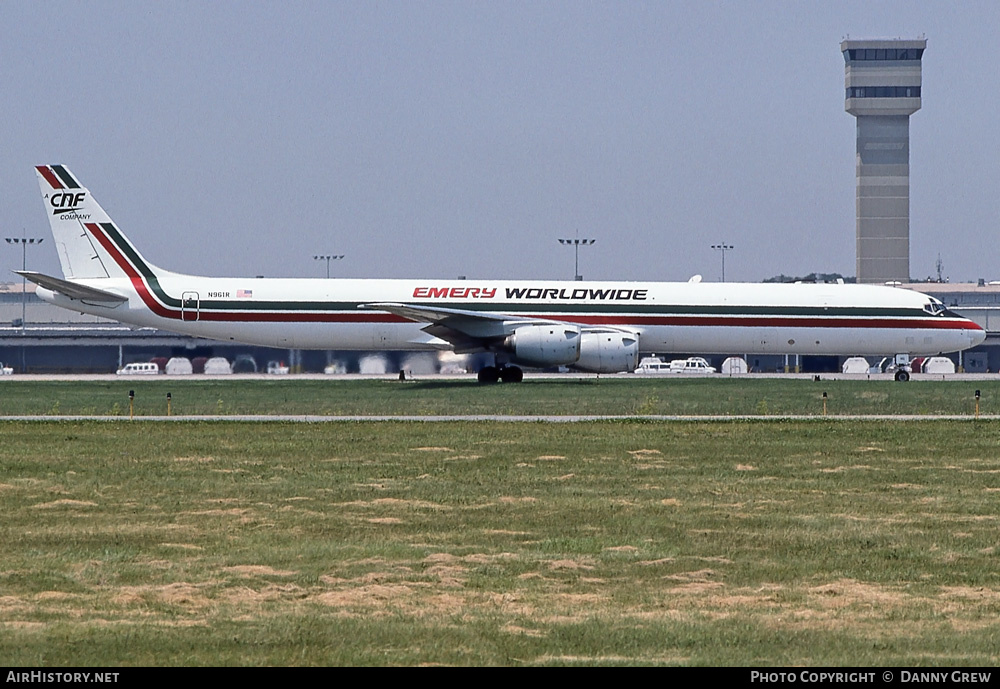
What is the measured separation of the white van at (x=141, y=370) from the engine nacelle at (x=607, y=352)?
106 ft

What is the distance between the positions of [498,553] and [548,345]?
34.4 metres

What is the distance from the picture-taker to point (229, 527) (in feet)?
58.7

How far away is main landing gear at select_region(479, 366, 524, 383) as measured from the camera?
178 ft

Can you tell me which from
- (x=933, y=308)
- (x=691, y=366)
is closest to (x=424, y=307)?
(x=933, y=308)

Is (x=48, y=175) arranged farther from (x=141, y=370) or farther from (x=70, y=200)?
(x=141, y=370)

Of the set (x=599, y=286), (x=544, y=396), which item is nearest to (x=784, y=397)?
(x=544, y=396)

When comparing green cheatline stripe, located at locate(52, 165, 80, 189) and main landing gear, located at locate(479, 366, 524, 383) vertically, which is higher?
green cheatline stripe, located at locate(52, 165, 80, 189)

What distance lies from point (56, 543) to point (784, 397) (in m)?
32.5

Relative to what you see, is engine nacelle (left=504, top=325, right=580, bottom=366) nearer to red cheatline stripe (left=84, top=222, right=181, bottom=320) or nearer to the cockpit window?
red cheatline stripe (left=84, top=222, right=181, bottom=320)

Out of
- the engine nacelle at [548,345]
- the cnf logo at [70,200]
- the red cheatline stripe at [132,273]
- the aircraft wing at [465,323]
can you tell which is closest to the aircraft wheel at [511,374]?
the aircraft wing at [465,323]

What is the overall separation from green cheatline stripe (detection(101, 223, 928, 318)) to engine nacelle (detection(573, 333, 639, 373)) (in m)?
3.19

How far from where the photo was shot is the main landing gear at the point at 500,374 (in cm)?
5434

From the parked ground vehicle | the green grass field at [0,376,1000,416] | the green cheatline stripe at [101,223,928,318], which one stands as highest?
the green cheatline stripe at [101,223,928,318]

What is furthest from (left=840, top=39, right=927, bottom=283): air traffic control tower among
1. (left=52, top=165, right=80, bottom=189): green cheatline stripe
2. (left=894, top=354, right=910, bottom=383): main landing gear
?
(left=52, top=165, right=80, bottom=189): green cheatline stripe
